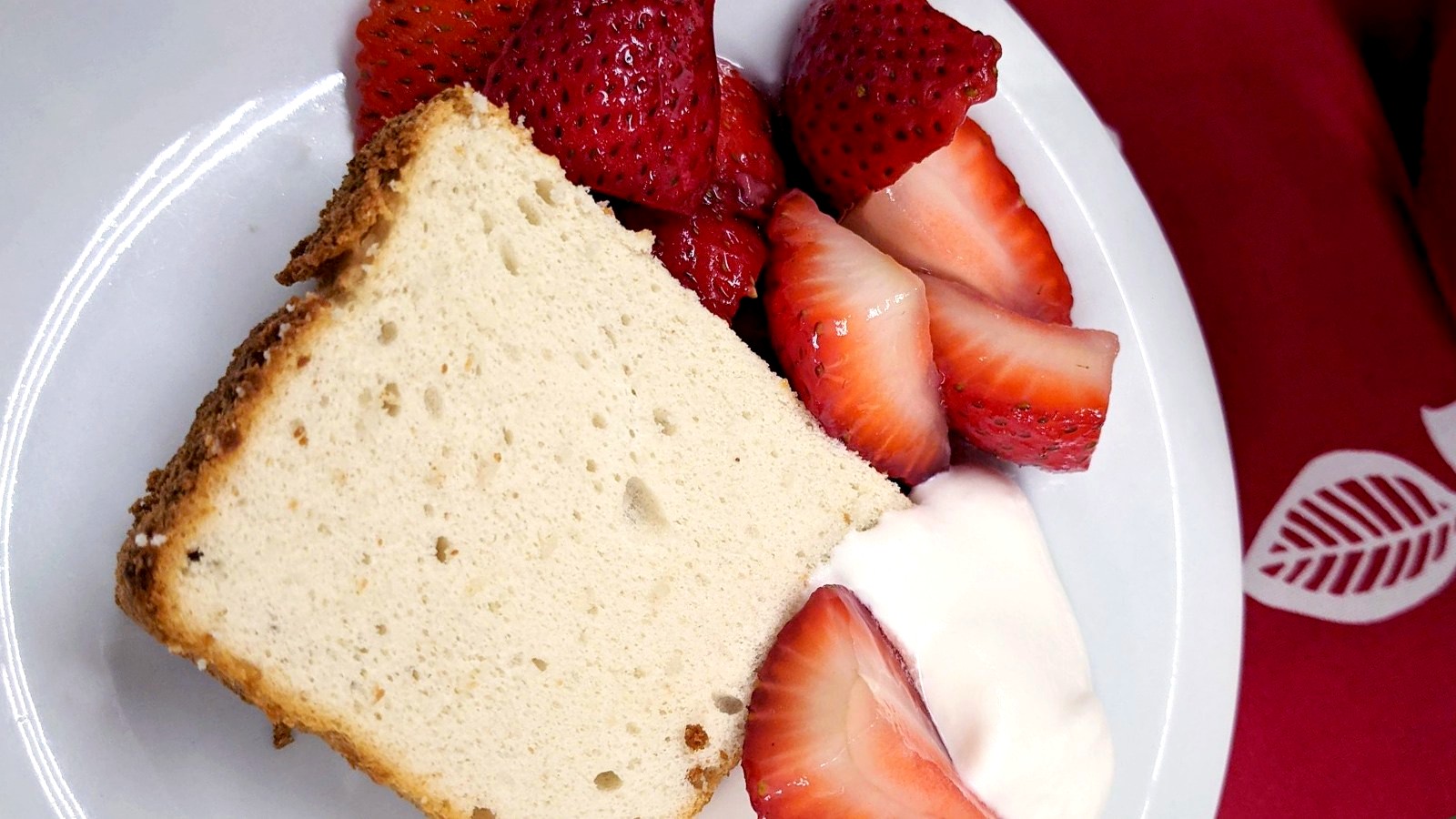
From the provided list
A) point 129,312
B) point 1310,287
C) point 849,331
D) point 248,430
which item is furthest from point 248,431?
point 1310,287

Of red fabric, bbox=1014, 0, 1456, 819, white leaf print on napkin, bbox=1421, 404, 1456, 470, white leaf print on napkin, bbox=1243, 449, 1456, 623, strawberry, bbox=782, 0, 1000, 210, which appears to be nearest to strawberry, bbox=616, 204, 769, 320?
strawberry, bbox=782, 0, 1000, 210

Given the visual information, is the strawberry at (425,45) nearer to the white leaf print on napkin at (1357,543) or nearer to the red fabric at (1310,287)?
the red fabric at (1310,287)

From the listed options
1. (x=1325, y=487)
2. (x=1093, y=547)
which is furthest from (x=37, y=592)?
(x=1325, y=487)

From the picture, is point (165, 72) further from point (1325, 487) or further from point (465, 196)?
point (1325, 487)

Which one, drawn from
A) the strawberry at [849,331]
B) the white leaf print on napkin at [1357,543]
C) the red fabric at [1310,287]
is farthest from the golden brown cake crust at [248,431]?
the white leaf print on napkin at [1357,543]

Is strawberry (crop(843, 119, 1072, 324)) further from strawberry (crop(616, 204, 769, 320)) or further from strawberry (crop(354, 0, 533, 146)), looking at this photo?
strawberry (crop(354, 0, 533, 146))

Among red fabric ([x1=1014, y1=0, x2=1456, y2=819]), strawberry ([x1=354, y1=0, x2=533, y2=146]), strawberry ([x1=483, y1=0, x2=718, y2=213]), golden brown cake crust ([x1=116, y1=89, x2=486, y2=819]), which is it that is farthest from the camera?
red fabric ([x1=1014, y1=0, x2=1456, y2=819])
